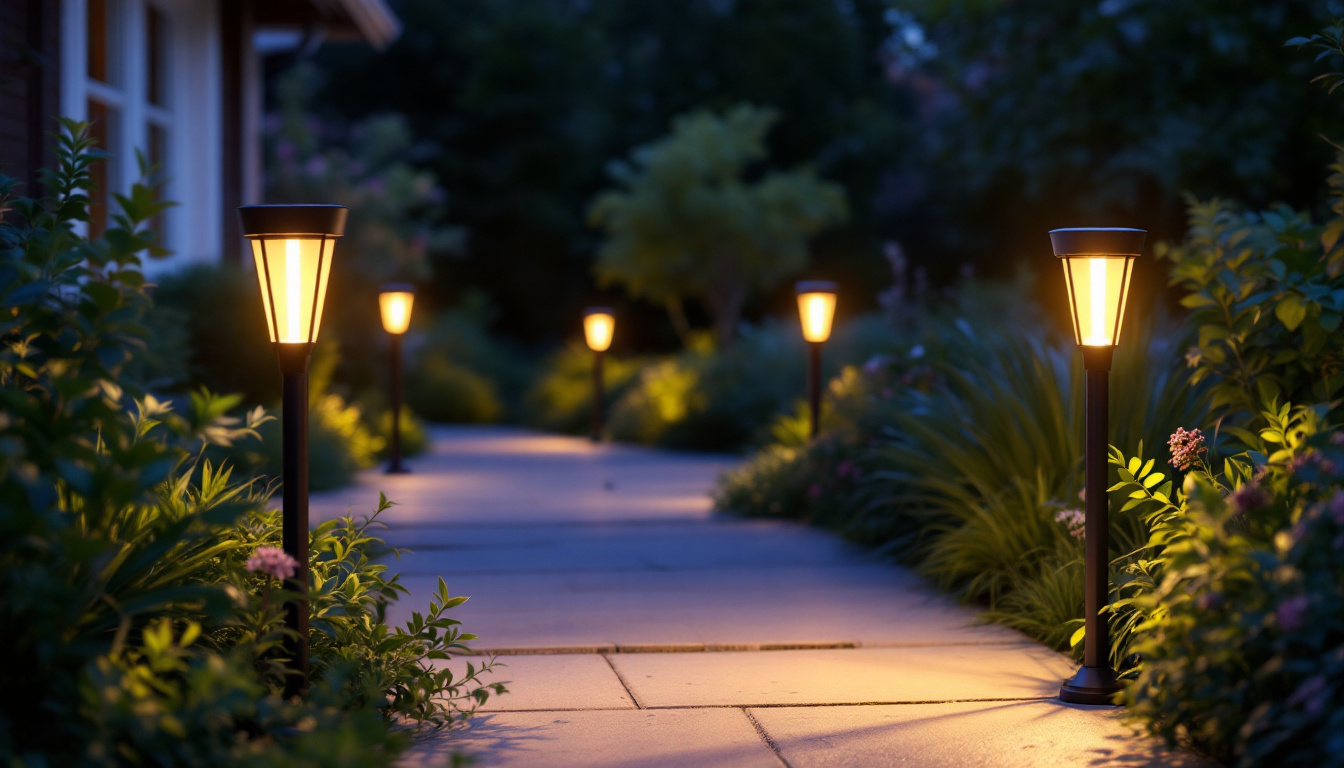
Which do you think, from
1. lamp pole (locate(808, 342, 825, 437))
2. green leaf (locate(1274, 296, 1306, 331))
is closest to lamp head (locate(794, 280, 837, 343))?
lamp pole (locate(808, 342, 825, 437))

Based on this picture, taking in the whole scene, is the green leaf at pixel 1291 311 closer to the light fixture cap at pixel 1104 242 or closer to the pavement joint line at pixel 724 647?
the light fixture cap at pixel 1104 242

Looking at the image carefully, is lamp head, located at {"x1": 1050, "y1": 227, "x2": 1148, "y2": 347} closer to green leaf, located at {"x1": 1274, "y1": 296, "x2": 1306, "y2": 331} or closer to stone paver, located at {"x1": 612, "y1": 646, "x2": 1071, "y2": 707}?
green leaf, located at {"x1": 1274, "y1": 296, "x2": 1306, "y2": 331}

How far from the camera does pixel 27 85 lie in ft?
23.1

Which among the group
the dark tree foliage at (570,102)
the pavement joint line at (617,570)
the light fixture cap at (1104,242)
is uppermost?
the dark tree foliage at (570,102)

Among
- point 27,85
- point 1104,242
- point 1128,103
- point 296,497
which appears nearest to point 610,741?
point 296,497

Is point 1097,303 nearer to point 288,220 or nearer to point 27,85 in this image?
point 288,220

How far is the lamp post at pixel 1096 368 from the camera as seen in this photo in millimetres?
4238

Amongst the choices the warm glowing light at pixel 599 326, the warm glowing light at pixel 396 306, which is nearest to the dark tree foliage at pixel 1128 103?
the warm glowing light at pixel 599 326

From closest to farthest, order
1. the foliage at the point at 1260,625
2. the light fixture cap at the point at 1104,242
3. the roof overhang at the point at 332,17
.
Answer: the foliage at the point at 1260,625, the light fixture cap at the point at 1104,242, the roof overhang at the point at 332,17

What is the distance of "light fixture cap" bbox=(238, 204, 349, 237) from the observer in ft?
12.5

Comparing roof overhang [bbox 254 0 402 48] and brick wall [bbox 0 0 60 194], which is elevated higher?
roof overhang [bbox 254 0 402 48]

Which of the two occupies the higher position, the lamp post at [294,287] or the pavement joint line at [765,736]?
the lamp post at [294,287]

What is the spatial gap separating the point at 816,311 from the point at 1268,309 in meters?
5.02

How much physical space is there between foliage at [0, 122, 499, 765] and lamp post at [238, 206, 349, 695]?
251mm
